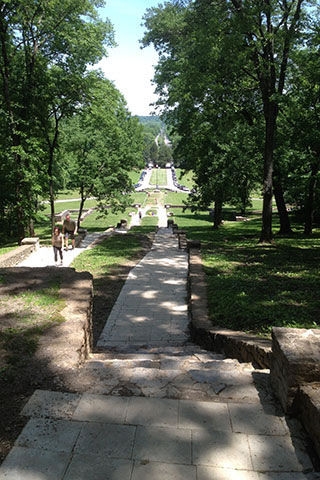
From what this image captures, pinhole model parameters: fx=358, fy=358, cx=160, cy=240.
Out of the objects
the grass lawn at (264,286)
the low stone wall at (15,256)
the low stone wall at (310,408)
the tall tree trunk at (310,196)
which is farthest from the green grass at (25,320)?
the tall tree trunk at (310,196)

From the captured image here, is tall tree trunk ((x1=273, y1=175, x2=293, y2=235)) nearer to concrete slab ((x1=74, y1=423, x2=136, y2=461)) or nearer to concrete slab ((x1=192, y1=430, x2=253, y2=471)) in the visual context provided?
concrete slab ((x1=192, y1=430, x2=253, y2=471))

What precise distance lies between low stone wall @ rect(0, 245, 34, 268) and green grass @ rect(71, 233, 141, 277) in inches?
80.1

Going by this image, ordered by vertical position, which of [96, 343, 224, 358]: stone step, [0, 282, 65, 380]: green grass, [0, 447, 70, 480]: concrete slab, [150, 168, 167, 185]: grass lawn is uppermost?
[150, 168, 167, 185]: grass lawn

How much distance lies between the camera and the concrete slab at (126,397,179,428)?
2.82 meters

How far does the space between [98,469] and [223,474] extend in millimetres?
826

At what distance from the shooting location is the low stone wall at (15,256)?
39.1ft

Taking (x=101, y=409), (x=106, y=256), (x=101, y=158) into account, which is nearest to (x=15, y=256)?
(x=106, y=256)

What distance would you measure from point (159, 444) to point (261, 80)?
47.0ft

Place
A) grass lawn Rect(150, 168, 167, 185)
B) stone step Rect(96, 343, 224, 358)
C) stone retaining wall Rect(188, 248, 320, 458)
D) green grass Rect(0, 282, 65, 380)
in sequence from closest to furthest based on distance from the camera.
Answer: stone retaining wall Rect(188, 248, 320, 458) < green grass Rect(0, 282, 65, 380) < stone step Rect(96, 343, 224, 358) < grass lawn Rect(150, 168, 167, 185)

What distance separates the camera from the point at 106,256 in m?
14.2

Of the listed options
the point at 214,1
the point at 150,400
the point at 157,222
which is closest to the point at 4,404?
the point at 150,400

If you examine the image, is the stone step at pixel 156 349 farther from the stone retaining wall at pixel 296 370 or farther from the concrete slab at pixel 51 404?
the concrete slab at pixel 51 404

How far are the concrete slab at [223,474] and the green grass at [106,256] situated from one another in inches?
366

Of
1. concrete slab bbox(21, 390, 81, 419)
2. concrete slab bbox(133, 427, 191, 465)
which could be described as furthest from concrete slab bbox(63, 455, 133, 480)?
concrete slab bbox(21, 390, 81, 419)
